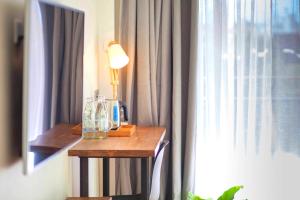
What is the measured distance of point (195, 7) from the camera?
2918mm

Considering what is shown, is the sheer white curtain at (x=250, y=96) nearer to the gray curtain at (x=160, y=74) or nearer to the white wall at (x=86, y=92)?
the gray curtain at (x=160, y=74)

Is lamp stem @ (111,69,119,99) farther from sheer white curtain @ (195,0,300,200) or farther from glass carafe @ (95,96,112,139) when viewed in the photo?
sheer white curtain @ (195,0,300,200)

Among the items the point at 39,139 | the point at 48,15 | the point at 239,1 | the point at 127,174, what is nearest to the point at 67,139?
the point at 39,139

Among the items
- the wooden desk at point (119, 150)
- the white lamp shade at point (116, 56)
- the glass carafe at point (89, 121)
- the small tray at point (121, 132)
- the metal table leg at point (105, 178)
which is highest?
the white lamp shade at point (116, 56)

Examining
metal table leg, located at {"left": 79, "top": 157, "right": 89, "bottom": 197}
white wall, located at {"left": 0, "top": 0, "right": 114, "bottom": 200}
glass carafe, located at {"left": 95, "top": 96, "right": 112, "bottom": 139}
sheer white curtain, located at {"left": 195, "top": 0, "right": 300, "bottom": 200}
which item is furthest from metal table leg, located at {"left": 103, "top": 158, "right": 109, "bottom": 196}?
sheer white curtain, located at {"left": 195, "top": 0, "right": 300, "bottom": 200}

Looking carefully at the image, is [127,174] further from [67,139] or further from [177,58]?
[67,139]

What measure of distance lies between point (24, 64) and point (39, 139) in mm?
318

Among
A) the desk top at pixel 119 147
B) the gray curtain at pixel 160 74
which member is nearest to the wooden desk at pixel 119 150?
Result: the desk top at pixel 119 147

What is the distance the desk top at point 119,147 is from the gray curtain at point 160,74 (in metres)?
0.55

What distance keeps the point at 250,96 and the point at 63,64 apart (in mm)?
1661

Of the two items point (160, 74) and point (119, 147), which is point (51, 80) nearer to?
point (119, 147)

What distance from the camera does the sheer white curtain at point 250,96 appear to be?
116 inches

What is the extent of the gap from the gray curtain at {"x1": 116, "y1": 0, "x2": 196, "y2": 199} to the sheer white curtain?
5.4 inches

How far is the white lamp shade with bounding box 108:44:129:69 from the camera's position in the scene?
2.71 m
